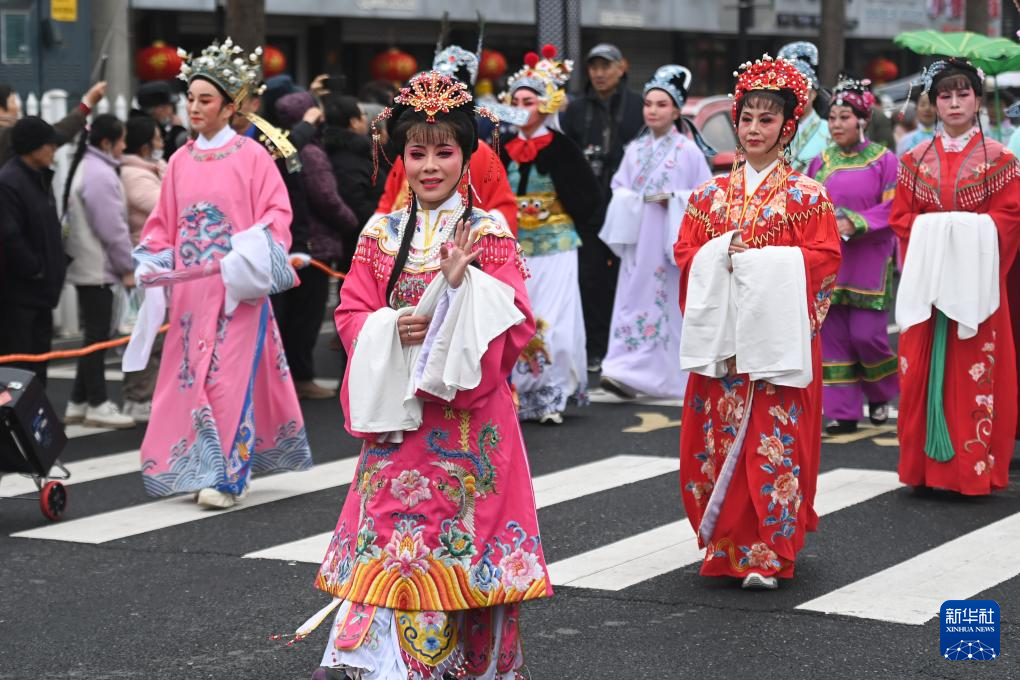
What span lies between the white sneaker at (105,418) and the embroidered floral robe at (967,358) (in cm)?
469

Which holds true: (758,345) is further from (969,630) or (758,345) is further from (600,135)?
(600,135)

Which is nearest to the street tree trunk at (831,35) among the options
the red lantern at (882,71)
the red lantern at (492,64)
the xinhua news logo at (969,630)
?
the red lantern at (492,64)

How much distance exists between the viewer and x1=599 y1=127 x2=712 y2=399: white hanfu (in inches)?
418

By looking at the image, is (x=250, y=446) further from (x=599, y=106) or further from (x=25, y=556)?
(x=599, y=106)

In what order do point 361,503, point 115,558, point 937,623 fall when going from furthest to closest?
point 115,558 → point 937,623 → point 361,503

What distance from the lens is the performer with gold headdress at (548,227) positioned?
966 centimetres

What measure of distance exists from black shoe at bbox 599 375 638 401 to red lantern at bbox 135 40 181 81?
16.0m

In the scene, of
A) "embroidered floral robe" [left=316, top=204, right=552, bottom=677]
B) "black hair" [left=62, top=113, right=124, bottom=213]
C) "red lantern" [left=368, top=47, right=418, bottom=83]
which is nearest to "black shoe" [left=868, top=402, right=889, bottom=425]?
"black hair" [left=62, top=113, right=124, bottom=213]

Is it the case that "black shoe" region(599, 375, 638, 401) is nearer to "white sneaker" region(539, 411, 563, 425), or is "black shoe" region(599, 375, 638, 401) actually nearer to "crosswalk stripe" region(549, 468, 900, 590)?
"white sneaker" region(539, 411, 563, 425)

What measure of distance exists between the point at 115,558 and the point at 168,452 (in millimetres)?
990

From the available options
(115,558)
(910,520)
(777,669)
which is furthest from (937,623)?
(115,558)

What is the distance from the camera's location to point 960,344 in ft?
24.7

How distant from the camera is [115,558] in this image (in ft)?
22.1

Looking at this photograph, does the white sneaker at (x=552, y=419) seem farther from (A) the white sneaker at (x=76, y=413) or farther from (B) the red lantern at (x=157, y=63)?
(B) the red lantern at (x=157, y=63)
